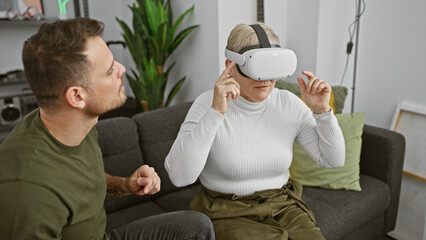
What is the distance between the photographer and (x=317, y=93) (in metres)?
1.31

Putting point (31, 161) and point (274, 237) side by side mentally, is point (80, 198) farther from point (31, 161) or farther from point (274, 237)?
point (274, 237)

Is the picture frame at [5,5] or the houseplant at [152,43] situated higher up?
the picture frame at [5,5]

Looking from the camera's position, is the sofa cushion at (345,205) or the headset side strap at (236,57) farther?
the sofa cushion at (345,205)

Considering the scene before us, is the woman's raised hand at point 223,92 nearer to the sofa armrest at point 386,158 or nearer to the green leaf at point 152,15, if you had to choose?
the sofa armrest at point 386,158

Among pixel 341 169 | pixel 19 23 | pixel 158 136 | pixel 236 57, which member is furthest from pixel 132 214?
pixel 19 23

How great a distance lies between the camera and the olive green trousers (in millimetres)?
1252

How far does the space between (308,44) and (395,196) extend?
107 centimetres

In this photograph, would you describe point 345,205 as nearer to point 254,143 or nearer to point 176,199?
point 254,143

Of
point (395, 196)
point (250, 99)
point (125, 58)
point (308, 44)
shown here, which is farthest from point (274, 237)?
point (125, 58)

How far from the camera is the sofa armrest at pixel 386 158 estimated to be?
1.85m

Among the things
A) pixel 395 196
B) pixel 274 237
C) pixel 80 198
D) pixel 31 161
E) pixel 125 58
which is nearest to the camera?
pixel 31 161

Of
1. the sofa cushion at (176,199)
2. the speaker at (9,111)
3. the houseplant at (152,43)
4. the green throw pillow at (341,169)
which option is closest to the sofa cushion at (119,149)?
the sofa cushion at (176,199)

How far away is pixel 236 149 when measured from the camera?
1.31 metres

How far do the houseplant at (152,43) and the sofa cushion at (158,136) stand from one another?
0.77 meters
